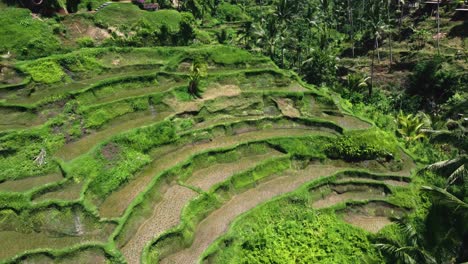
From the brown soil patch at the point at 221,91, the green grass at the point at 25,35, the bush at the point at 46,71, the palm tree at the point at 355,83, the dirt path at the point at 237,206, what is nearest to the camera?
the dirt path at the point at 237,206

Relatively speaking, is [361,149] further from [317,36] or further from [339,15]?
[339,15]

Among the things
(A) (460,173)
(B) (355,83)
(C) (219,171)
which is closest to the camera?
(A) (460,173)

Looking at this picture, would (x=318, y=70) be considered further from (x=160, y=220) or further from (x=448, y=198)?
(x=160, y=220)

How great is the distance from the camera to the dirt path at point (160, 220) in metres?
14.1

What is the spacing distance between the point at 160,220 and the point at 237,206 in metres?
3.64

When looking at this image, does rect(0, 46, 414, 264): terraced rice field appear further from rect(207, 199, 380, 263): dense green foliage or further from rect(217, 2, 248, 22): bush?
rect(217, 2, 248, 22): bush

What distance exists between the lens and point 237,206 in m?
17.5

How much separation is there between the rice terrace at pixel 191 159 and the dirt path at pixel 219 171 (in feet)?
0.31

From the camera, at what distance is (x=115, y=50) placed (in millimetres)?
25016

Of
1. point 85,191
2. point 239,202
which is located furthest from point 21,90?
point 239,202

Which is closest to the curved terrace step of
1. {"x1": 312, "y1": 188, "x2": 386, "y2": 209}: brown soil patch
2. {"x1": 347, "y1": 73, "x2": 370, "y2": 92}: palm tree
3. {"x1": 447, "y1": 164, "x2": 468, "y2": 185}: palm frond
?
{"x1": 312, "y1": 188, "x2": 386, "y2": 209}: brown soil patch

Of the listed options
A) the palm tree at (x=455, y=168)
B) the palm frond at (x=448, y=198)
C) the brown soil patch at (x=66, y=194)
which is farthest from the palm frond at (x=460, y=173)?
the brown soil patch at (x=66, y=194)

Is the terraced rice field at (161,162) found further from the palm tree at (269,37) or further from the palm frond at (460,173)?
the palm tree at (269,37)

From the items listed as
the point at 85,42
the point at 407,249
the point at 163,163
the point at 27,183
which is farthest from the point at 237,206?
the point at 85,42
